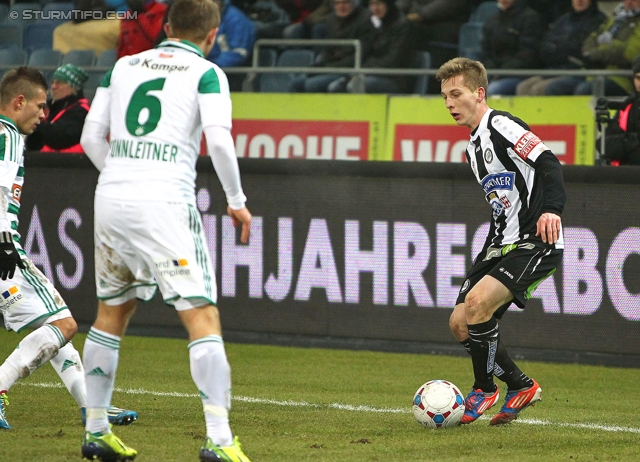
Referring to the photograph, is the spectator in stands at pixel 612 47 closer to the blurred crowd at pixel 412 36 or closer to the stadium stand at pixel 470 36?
the blurred crowd at pixel 412 36

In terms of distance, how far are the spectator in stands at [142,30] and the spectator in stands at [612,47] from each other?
4.62 metres

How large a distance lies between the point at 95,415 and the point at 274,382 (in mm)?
3183

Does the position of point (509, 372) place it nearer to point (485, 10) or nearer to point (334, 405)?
point (334, 405)

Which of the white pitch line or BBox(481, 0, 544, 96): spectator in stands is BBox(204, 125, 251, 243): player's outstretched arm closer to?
the white pitch line

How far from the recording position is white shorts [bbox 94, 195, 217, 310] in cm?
471

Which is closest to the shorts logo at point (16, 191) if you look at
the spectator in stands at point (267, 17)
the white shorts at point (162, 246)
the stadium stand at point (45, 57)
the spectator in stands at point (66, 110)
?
the white shorts at point (162, 246)

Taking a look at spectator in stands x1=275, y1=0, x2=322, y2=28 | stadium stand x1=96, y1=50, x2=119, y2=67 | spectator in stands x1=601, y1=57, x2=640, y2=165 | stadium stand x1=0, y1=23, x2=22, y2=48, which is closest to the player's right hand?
spectator in stands x1=601, y1=57, x2=640, y2=165

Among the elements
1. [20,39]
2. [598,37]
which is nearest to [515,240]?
[598,37]

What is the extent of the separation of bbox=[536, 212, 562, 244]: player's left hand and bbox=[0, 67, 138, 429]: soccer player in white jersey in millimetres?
2425

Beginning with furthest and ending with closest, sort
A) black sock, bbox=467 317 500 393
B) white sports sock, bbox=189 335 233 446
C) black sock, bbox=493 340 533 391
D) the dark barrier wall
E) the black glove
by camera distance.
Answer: the dark barrier wall → black sock, bbox=493 340 533 391 → black sock, bbox=467 317 500 393 → the black glove → white sports sock, bbox=189 335 233 446

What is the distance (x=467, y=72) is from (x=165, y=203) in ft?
7.64

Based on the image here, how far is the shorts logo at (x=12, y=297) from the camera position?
6.16m

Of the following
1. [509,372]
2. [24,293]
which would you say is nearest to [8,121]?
[24,293]

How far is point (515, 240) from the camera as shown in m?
6.36
